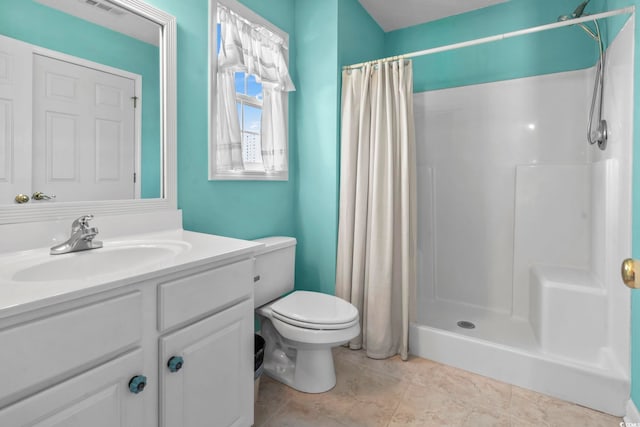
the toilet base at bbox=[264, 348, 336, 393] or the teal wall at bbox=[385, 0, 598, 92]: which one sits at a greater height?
the teal wall at bbox=[385, 0, 598, 92]

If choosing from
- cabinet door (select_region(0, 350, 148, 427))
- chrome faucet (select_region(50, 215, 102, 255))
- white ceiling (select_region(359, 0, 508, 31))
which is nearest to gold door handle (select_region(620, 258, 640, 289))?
cabinet door (select_region(0, 350, 148, 427))

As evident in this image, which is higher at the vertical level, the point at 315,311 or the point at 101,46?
the point at 101,46

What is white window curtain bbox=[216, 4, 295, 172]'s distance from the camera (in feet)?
5.95

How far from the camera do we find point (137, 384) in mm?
920

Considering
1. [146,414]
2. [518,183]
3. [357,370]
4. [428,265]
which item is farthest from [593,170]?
[146,414]

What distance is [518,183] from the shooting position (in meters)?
2.41

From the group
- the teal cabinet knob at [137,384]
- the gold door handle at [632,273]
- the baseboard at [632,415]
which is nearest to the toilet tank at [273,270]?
the teal cabinet knob at [137,384]

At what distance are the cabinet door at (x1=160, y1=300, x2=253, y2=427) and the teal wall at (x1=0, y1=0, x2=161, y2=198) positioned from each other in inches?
28.4

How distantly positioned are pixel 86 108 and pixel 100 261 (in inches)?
24.1

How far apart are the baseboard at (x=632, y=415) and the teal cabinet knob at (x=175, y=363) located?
72.9 inches

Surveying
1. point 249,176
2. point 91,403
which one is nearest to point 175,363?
point 91,403

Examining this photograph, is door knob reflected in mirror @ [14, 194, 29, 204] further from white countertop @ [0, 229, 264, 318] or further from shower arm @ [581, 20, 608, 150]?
shower arm @ [581, 20, 608, 150]

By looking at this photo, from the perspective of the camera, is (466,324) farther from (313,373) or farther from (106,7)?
(106,7)

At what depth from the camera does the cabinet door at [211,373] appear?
103 centimetres
